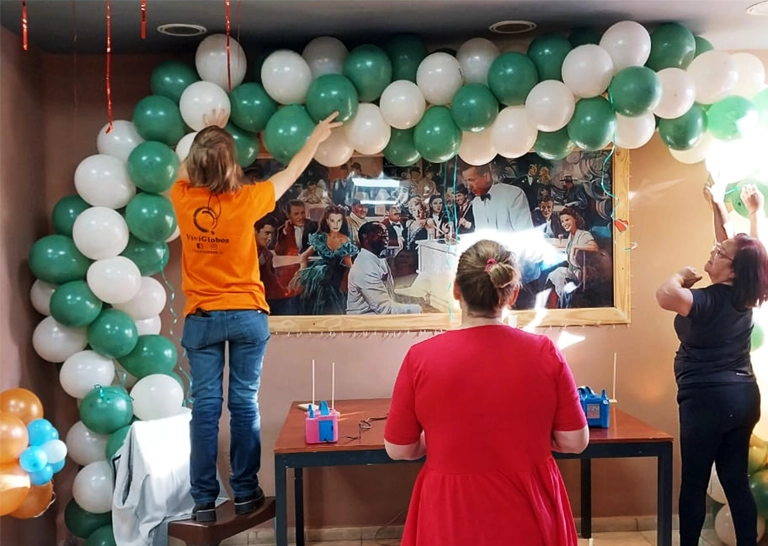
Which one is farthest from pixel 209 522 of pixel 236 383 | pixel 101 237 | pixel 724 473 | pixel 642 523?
pixel 642 523

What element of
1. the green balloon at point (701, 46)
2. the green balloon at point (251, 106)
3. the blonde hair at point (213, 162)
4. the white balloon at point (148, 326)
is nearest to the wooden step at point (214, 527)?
the white balloon at point (148, 326)

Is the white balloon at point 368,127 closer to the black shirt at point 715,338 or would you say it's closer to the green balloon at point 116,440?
the black shirt at point 715,338

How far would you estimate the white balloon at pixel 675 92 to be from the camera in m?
2.86

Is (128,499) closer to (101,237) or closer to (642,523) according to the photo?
(101,237)

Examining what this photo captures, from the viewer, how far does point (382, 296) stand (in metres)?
3.53

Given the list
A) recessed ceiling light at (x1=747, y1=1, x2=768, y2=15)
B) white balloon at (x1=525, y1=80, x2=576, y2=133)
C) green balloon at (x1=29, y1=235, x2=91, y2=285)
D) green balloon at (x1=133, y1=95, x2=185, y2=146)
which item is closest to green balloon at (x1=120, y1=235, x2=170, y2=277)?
green balloon at (x1=29, y1=235, x2=91, y2=285)

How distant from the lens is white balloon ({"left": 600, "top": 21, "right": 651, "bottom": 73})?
2.87 m

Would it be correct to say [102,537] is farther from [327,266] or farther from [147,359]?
[327,266]

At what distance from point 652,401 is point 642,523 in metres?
0.57

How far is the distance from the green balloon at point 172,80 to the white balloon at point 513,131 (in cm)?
121

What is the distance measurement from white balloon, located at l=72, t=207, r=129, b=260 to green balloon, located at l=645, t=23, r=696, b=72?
6.98ft

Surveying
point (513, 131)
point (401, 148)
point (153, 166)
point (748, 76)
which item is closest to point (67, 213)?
point (153, 166)

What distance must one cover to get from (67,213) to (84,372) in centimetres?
62

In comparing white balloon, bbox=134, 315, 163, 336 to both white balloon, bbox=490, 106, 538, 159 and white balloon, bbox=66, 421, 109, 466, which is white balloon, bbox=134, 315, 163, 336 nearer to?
white balloon, bbox=66, 421, 109, 466
